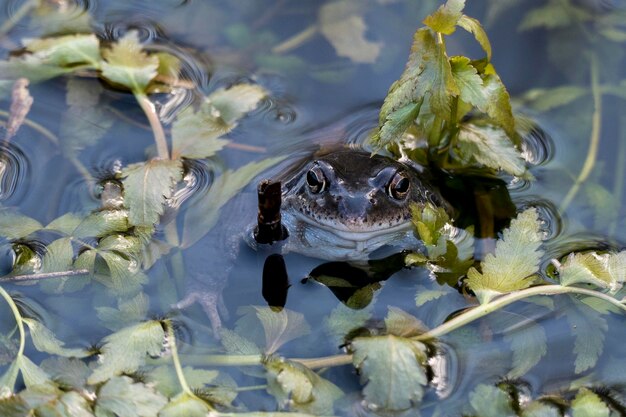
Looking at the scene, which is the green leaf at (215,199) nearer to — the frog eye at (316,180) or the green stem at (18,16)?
the frog eye at (316,180)

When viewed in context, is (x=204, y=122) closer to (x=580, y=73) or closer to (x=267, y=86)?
(x=267, y=86)

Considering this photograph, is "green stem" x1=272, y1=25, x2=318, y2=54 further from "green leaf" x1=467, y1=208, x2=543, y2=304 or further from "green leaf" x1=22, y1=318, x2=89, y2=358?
"green leaf" x1=22, y1=318, x2=89, y2=358

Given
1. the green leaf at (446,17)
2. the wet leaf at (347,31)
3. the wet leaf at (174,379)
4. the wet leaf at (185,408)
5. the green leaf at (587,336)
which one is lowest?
the wet leaf at (174,379)

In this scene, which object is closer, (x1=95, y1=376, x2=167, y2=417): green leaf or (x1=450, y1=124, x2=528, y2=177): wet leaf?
(x1=95, y1=376, x2=167, y2=417): green leaf

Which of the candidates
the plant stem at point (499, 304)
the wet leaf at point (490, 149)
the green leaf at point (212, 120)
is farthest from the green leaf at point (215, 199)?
the plant stem at point (499, 304)

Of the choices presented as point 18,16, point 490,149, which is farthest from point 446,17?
point 18,16

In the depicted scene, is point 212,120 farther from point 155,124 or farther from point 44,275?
point 44,275

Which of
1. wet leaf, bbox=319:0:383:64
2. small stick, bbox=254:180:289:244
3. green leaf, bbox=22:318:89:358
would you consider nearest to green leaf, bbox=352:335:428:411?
small stick, bbox=254:180:289:244
